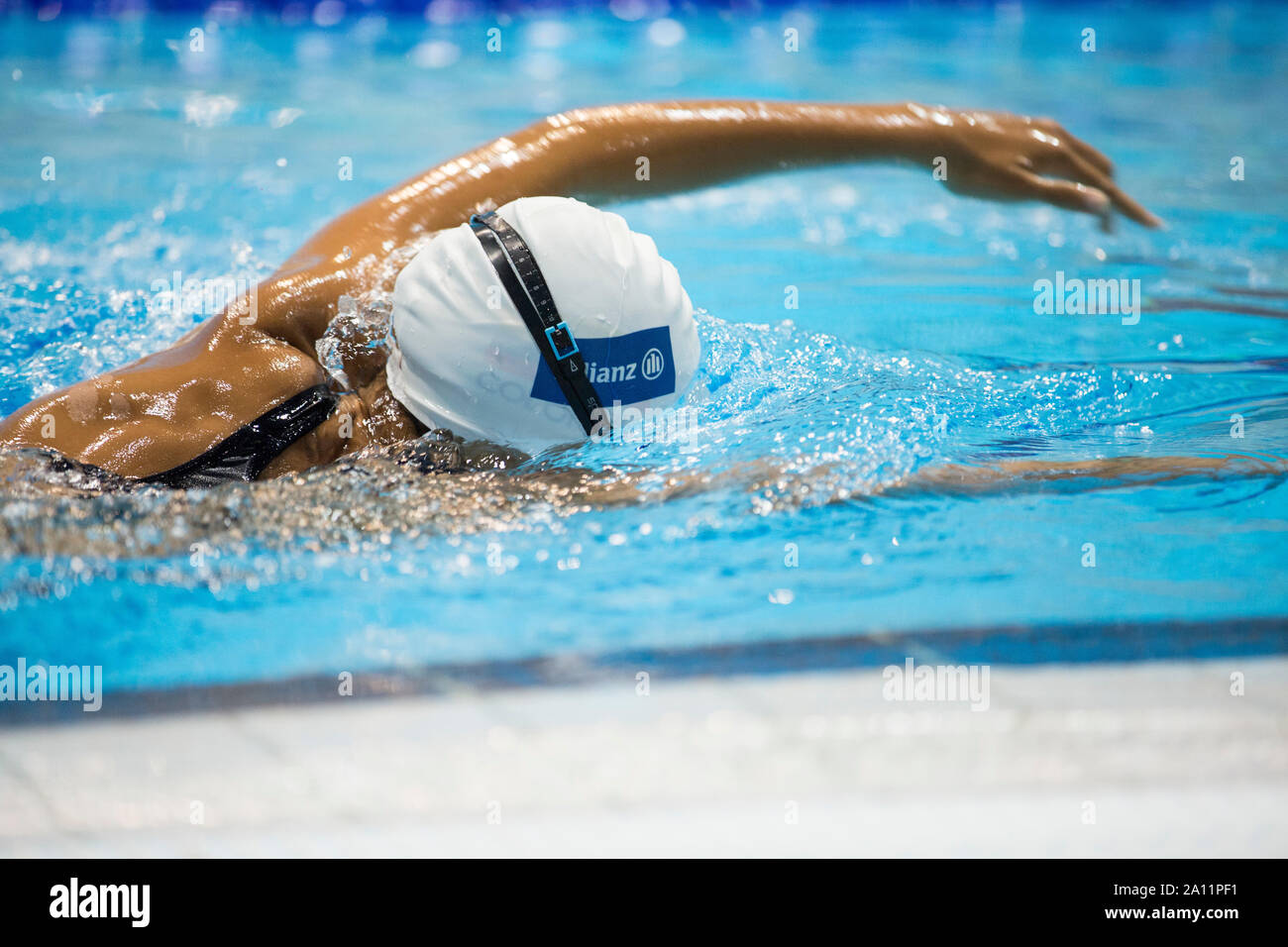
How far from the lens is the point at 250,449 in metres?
2.44

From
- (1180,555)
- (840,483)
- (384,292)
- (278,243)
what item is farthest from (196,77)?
(1180,555)

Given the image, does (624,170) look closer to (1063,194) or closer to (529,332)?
(529,332)

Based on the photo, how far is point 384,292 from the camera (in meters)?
2.68

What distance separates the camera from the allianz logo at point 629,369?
8.00ft

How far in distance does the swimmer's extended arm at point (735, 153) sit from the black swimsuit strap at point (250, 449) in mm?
790

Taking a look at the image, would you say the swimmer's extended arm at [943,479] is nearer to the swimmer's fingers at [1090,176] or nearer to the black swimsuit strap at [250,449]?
the black swimsuit strap at [250,449]

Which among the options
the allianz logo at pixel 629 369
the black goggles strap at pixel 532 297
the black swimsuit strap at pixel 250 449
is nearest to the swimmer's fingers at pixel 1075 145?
the allianz logo at pixel 629 369

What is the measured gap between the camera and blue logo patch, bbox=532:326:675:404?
2.43m

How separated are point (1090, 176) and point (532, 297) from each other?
1775 mm

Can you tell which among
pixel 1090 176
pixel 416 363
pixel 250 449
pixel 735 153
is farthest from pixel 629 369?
pixel 1090 176

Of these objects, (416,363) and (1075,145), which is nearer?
(416,363)

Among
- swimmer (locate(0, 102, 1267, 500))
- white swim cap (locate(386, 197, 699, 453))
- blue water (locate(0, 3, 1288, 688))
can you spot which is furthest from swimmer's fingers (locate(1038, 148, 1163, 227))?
white swim cap (locate(386, 197, 699, 453))

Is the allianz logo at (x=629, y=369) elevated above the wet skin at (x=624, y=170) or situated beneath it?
situated beneath

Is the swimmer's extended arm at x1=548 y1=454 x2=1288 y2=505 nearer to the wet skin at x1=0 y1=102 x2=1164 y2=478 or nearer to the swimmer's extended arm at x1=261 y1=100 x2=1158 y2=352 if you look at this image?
the wet skin at x1=0 y1=102 x2=1164 y2=478
